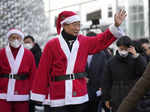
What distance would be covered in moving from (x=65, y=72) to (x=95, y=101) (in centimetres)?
224

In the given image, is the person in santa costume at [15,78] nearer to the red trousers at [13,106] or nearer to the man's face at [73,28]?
the red trousers at [13,106]

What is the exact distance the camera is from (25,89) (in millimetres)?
6371

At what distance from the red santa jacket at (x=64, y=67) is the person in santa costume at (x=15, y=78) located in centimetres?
129

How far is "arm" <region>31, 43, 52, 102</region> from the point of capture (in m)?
4.97

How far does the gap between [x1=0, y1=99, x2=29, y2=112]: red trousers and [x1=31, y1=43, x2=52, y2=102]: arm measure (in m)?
Answer: 1.29

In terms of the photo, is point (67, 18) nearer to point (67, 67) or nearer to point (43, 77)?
point (67, 67)

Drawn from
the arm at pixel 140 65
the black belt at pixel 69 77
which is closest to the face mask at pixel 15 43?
the black belt at pixel 69 77

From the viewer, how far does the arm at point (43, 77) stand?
497 centimetres

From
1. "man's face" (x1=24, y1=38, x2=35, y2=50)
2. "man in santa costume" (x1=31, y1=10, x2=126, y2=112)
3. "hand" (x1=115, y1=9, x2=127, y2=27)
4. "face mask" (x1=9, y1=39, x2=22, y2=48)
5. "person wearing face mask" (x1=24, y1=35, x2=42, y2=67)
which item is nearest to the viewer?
"hand" (x1=115, y1=9, x2=127, y2=27)

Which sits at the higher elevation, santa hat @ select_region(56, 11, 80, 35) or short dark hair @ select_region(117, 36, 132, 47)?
santa hat @ select_region(56, 11, 80, 35)

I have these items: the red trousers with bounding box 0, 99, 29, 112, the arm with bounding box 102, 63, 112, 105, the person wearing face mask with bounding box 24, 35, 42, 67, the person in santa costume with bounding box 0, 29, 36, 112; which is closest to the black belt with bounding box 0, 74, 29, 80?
the person in santa costume with bounding box 0, 29, 36, 112

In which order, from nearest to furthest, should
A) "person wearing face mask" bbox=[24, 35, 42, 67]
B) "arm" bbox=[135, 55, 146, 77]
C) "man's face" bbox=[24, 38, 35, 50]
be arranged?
"arm" bbox=[135, 55, 146, 77]
"person wearing face mask" bbox=[24, 35, 42, 67]
"man's face" bbox=[24, 38, 35, 50]

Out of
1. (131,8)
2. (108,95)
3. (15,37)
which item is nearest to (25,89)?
(15,37)

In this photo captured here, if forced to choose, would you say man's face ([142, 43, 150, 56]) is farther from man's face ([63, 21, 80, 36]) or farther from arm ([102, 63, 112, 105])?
man's face ([63, 21, 80, 36])
